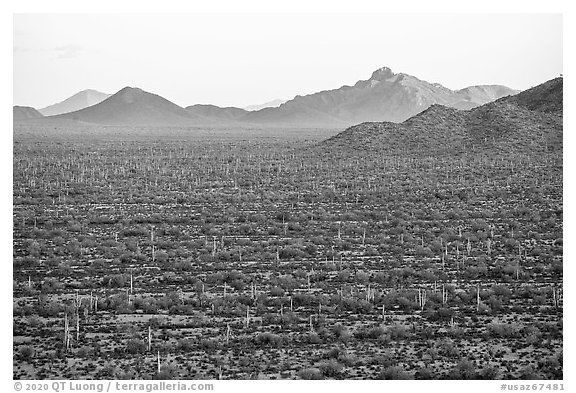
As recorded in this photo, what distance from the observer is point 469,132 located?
8125 cm

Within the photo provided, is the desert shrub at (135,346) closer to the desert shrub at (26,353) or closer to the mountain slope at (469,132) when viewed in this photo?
the desert shrub at (26,353)

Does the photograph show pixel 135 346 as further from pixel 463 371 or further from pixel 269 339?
pixel 463 371

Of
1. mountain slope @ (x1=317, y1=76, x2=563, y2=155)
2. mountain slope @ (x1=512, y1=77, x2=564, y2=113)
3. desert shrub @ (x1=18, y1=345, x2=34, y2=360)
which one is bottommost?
desert shrub @ (x1=18, y1=345, x2=34, y2=360)

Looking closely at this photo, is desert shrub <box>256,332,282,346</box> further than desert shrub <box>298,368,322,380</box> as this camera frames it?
Yes

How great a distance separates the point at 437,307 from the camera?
2194 centimetres

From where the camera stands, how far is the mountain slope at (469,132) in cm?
7350

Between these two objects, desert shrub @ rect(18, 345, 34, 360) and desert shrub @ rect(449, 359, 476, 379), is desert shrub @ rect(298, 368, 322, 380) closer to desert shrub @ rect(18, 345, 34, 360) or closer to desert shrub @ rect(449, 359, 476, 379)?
desert shrub @ rect(449, 359, 476, 379)

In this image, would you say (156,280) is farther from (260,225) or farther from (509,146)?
(509,146)

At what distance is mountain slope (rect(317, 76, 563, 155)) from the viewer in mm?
73500

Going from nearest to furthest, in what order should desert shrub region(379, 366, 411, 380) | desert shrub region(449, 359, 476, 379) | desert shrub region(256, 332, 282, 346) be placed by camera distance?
desert shrub region(379, 366, 411, 380) → desert shrub region(449, 359, 476, 379) → desert shrub region(256, 332, 282, 346)

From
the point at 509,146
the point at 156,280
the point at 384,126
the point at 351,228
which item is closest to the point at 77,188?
the point at 351,228

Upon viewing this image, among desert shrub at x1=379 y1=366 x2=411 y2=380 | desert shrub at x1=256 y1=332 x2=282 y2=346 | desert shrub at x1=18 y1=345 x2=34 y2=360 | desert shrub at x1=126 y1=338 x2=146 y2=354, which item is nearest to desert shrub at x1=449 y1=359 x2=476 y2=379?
desert shrub at x1=379 y1=366 x2=411 y2=380

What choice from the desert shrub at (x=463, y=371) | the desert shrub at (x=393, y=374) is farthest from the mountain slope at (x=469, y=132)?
the desert shrub at (x=393, y=374)

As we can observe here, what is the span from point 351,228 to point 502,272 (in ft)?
29.2
